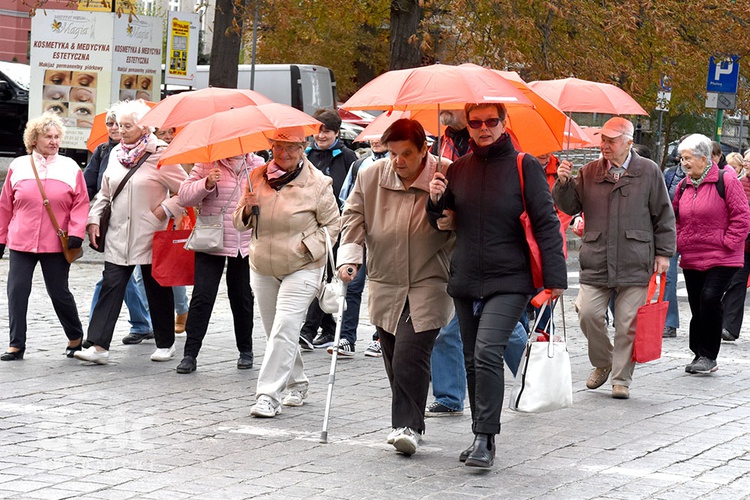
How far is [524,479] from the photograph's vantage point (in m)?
6.45

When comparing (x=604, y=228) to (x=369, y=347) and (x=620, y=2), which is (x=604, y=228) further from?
(x=620, y=2)

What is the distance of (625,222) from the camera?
351 inches

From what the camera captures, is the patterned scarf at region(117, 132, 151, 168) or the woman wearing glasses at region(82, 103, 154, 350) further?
the woman wearing glasses at region(82, 103, 154, 350)

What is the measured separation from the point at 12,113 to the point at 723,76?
495 inches

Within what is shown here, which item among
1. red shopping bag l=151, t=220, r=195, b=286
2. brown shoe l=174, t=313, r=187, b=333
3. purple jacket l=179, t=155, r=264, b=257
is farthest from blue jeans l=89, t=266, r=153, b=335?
purple jacket l=179, t=155, r=264, b=257

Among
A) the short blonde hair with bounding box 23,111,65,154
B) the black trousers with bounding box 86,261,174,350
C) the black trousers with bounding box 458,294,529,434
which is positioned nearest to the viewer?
the black trousers with bounding box 458,294,529,434

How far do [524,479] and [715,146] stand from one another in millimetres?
6362

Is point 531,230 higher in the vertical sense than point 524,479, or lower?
higher

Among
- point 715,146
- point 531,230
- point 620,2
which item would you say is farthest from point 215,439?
point 620,2

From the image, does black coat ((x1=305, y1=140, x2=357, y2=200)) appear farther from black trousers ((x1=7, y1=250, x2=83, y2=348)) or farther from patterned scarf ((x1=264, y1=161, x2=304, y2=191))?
patterned scarf ((x1=264, y1=161, x2=304, y2=191))

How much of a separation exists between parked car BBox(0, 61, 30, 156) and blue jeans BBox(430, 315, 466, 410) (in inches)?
683

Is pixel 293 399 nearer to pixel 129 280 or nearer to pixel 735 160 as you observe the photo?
pixel 129 280

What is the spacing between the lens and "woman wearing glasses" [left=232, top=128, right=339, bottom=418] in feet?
25.7

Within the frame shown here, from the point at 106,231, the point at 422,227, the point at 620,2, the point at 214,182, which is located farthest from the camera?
the point at 620,2
